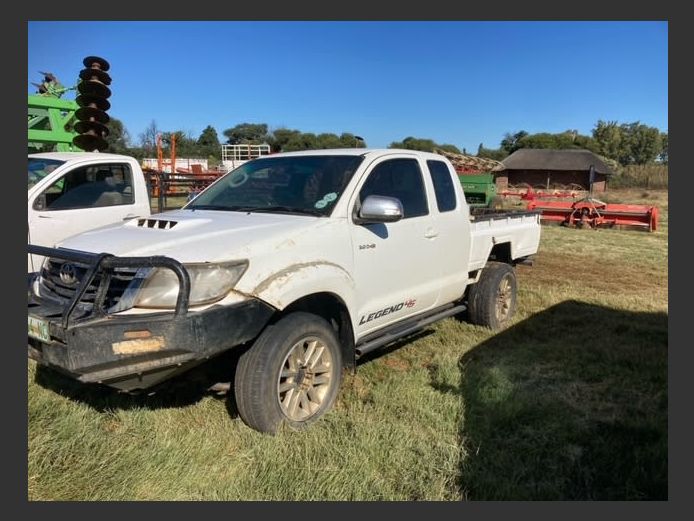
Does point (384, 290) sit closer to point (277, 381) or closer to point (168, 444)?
point (277, 381)

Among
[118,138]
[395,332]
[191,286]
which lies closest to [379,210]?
[395,332]

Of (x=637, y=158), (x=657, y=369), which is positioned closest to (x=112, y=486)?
(x=657, y=369)

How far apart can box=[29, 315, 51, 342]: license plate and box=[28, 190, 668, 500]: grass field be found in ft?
2.12

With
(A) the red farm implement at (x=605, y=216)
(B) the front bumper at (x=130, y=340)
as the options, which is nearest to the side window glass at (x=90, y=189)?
(B) the front bumper at (x=130, y=340)

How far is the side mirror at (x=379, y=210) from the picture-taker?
12.6 ft

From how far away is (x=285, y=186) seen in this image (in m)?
4.34

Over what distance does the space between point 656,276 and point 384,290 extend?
7593 millimetres

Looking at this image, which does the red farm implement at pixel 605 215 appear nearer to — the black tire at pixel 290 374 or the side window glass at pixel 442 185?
the side window glass at pixel 442 185

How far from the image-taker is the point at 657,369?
15.9 ft

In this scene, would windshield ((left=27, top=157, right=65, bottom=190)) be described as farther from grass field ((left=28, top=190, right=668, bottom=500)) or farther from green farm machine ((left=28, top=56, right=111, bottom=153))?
green farm machine ((left=28, top=56, right=111, bottom=153))

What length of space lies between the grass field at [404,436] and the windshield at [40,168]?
270cm

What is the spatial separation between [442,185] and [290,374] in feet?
8.54

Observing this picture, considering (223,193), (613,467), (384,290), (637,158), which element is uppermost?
(637,158)

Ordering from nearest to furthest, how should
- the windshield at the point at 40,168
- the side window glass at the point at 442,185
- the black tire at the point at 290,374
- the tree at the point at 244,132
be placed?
the black tire at the point at 290,374 < the side window glass at the point at 442,185 < the windshield at the point at 40,168 < the tree at the point at 244,132
